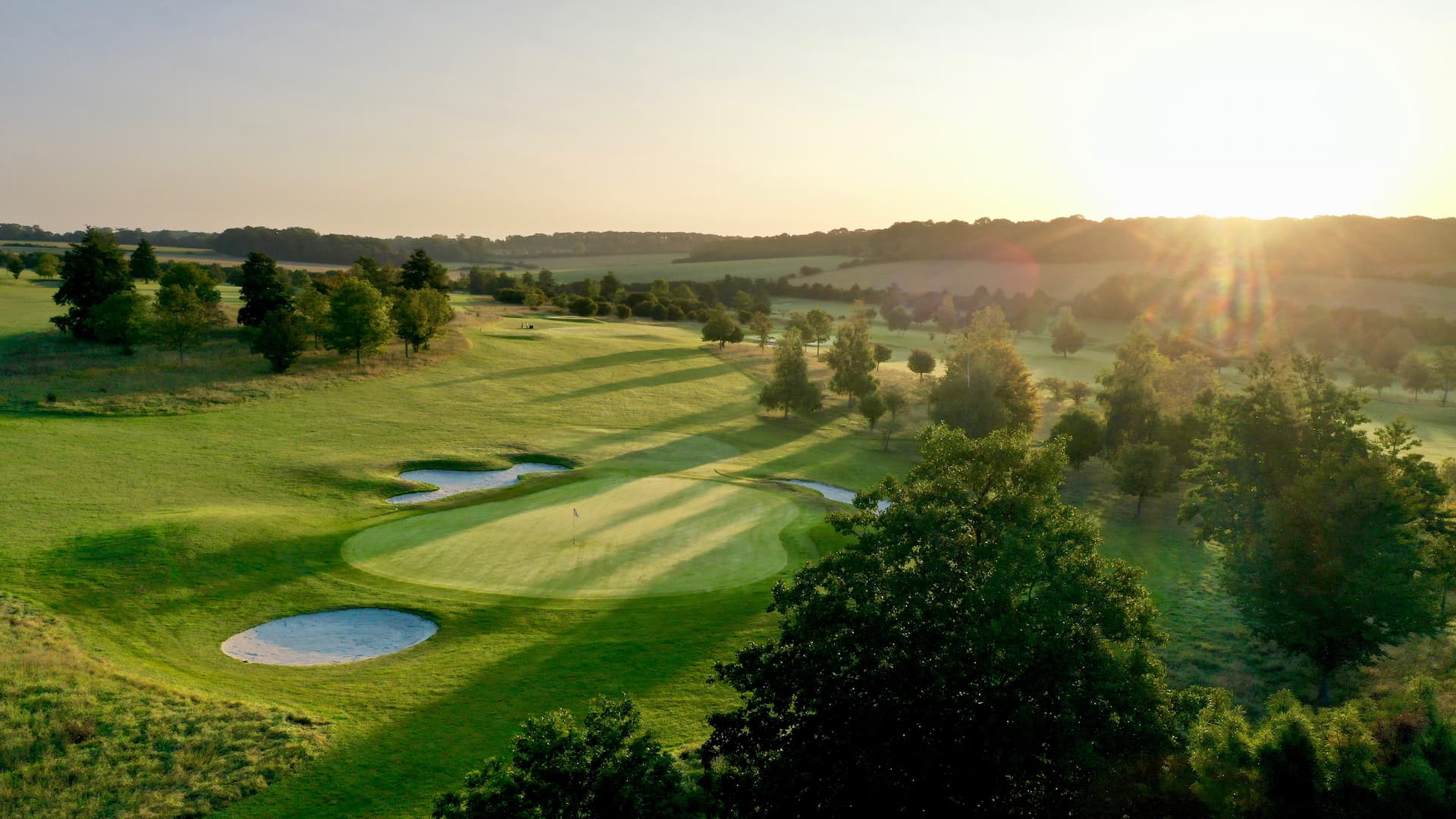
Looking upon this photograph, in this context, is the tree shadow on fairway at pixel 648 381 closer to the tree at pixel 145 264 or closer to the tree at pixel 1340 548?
the tree at pixel 1340 548

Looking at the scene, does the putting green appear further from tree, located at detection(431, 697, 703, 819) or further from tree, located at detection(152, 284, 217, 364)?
tree, located at detection(152, 284, 217, 364)

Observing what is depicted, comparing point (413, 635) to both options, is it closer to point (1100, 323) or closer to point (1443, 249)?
point (1100, 323)

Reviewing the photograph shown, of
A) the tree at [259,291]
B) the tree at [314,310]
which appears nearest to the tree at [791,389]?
the tree at [314,310]

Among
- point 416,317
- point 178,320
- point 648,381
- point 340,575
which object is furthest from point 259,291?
point 340,575

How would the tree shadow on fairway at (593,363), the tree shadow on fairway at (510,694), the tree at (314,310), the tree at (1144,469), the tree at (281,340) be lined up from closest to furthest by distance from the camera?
the tree shadow on fairway at (510,694) → the tree at (1144,469) → the tree at (281,340) → the tree at (314,310) → the tree shadow on fairway at (593,363)

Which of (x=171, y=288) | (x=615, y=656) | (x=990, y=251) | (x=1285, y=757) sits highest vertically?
(x=990, y=251)

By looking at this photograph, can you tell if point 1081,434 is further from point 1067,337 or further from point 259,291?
point 259,291

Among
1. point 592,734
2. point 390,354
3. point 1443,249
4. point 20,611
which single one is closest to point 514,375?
point 390,354
